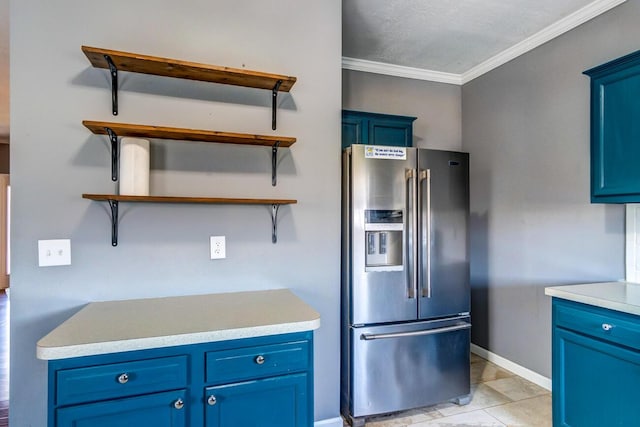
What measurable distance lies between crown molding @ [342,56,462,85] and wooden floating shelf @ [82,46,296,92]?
1608 mm

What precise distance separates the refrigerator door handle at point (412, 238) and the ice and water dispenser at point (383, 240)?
52 millimetres

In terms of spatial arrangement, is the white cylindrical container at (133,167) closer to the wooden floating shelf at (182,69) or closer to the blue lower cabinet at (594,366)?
the wooden floating shelf at (182,69)

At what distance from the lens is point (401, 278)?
2256 mm

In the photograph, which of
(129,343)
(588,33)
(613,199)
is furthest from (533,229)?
(129,343)

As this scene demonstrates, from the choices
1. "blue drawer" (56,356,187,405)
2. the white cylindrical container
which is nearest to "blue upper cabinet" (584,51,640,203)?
"blue drawer" (56,356,187,405)

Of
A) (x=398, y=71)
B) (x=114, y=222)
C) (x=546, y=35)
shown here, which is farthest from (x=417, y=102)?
(x=114, y=222)

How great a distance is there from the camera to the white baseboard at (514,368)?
2715 mm

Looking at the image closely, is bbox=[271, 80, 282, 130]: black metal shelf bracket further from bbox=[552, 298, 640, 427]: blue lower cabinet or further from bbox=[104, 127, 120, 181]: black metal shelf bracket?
bbox=[552, 298, 640, 427]: blue lower cabinet

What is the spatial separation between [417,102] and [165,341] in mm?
3175

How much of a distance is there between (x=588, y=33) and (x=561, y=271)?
168 cm

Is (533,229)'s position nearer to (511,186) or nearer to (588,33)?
(511,186)

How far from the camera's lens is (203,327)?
1.35 metres

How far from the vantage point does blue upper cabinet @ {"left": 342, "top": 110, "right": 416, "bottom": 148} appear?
117 inches

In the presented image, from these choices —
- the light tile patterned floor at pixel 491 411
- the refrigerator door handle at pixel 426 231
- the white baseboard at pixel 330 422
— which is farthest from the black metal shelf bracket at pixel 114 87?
the light tile patterned floor at pixel 491 411
